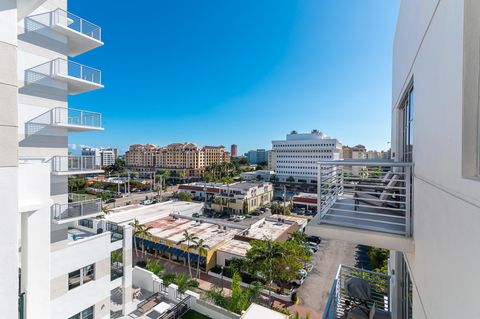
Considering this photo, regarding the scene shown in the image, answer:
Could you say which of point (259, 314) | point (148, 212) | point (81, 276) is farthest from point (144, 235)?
point (259, 314)

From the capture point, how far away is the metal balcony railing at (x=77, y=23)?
8.46 meters

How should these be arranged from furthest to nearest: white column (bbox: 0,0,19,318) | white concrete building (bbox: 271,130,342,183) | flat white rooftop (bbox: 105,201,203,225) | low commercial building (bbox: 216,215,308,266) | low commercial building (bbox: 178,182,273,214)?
white concrete building (bbox: 271,130,342,183)
low commercial building (bbox: 178,182,273,214)
flat white rooftop (bbox: 105,201,203,225)
low commercial building (bbox: 216,215,308,266)
white column (bbox: 0,0,19,318)

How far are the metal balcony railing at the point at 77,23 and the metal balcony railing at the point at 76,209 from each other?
6907 mm

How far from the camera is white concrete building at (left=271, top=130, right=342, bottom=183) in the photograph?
65688 millimetres

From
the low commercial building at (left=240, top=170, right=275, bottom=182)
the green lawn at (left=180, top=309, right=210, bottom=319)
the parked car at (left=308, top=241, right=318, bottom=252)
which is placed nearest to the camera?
the green lawn at (left=180, top=309, right=210, bottom=319)

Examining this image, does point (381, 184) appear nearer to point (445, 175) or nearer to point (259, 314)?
point (445, 175)

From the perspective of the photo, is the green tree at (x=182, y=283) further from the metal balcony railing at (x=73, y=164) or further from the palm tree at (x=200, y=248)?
the metal balcony railing at (x=73, y=164)

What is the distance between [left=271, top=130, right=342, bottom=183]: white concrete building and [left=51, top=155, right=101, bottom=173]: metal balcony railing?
200 feet

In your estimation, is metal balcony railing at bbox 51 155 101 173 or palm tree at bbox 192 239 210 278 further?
palm tree at bbox 192 239 210 278

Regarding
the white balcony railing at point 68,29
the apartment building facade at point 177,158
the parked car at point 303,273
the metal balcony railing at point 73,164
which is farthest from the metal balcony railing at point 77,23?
the apartment building facade at point 177,158

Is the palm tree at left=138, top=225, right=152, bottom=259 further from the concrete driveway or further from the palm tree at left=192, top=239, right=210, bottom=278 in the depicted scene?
the concrete driveway

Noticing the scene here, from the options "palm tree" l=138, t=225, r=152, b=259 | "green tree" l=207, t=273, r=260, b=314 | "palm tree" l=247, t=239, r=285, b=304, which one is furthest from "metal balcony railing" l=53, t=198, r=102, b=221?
"palm tree" l=138, t=225, r=152, b=259

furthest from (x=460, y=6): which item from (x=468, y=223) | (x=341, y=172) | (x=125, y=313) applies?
(x=125, y=313)

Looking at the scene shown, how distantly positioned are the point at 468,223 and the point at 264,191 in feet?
150
